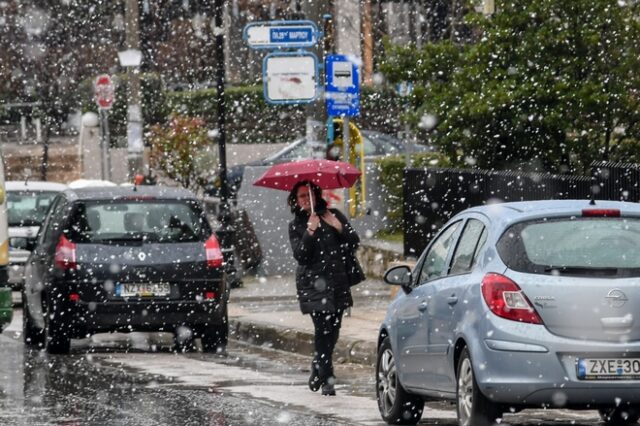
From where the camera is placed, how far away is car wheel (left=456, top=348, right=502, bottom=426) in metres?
10.4

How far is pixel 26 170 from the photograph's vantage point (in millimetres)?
43688

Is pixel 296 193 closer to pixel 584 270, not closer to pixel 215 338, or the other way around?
pixel 215 338

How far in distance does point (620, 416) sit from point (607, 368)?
158 cm

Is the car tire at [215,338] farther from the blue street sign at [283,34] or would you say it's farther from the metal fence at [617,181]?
the blue street sign at [283,34]

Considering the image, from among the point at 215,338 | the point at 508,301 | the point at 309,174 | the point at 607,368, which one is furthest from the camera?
the point at 215,338

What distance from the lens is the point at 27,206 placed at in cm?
2564

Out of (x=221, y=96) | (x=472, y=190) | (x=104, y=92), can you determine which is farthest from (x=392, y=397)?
(x=104, y=92)

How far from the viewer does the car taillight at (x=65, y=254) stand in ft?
55.2

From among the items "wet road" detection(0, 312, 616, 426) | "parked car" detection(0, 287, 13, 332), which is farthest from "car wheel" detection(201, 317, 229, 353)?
"parked car" detection(0, 287, 13, 332)

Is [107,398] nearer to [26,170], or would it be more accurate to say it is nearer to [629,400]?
[629,400]

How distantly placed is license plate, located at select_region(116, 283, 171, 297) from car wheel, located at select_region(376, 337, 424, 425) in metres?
4.76

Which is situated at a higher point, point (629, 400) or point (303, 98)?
point (303, 98)

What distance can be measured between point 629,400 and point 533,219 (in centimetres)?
119

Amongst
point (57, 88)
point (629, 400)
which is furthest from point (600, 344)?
point (57, 88)
